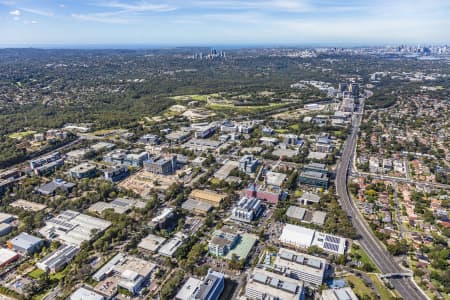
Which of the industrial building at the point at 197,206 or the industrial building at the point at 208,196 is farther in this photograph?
the industrial building at the point at 208,196

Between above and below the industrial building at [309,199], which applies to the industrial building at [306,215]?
below

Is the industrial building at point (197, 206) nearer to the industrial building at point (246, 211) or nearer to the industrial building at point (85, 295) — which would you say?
the industrial building at point (246, 211)

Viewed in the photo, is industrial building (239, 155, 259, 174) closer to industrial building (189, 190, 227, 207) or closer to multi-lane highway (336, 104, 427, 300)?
industrial building (189, 190, 227, 207)

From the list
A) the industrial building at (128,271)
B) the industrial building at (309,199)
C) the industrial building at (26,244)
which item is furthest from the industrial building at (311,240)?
the industrial building at (26,244)

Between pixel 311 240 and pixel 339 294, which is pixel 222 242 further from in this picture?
pixel 339 294

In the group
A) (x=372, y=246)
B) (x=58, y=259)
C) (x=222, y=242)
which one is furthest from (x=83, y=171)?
(x=372, y=246)
